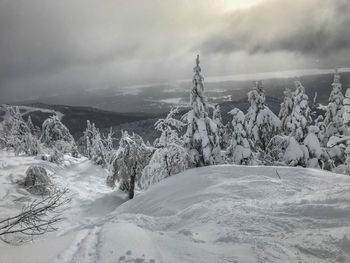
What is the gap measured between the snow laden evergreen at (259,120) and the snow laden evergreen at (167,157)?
22.6ft

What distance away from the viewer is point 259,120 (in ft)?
Answer: 93.1

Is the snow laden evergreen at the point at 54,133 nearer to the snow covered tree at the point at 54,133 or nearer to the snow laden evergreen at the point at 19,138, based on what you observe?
the snow covered tree at the point at 54,133

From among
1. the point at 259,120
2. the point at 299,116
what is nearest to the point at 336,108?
the point at 299,116

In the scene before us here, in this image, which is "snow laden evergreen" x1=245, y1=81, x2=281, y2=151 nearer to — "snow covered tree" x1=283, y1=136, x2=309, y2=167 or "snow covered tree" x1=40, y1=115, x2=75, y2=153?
"snow covered tree" x1=283, y1=136, x2=309, y2=167

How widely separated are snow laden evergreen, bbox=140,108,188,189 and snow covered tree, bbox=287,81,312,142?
26.3ft

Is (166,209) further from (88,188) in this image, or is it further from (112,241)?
(88,188)

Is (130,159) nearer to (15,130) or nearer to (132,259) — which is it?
(15,130)

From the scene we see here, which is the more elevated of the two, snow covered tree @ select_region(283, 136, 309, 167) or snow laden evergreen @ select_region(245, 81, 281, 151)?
snow laden evergreen @ select_region(245, 81, 281, 151)

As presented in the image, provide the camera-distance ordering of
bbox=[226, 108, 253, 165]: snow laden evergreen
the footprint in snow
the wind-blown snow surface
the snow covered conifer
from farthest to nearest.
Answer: the snow covered conifer < bbox=[226, 108, 253, 165]: snow laden evergreen < the wind-blown snow surface < the footprint in snow

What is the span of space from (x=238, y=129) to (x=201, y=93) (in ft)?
16.2

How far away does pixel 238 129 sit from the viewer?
25641mm

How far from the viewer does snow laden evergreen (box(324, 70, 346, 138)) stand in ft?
92.3

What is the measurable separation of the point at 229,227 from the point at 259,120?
19.8 m

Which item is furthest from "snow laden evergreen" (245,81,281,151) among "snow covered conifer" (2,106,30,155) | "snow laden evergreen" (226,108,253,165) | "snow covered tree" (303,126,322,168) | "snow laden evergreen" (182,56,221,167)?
"snow covered conifer" (2,106,30,155)
